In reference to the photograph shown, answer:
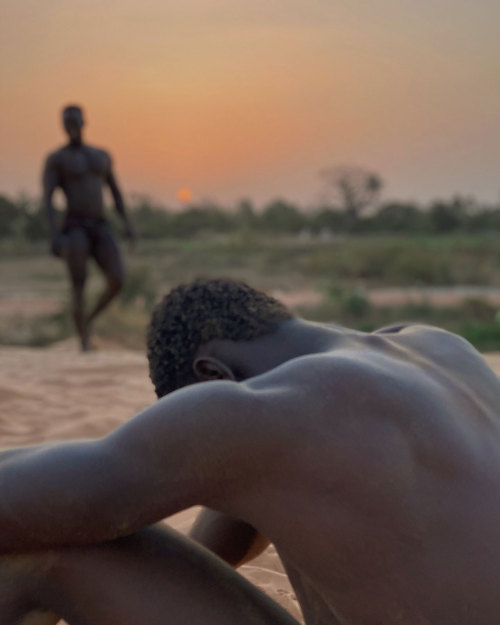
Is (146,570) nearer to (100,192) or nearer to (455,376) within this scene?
(455,376)

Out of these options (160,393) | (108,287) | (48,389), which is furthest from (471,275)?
(160,393)

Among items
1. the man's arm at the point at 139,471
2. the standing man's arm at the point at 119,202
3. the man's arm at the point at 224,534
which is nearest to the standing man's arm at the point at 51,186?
the standing man's arm at the point at 119,202

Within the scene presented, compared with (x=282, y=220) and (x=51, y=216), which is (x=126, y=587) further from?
(x=282, y=220)

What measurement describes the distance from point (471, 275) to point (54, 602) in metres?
21.3

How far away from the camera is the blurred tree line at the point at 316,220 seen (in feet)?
135

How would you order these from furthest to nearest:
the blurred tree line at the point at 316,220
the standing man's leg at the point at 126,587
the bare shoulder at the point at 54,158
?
the blurred tree line at the point at 316,220, the bare shoulder at the point at 54,158, the standing man's leg at the point at 126,587

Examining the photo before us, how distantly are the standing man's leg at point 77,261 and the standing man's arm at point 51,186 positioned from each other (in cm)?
10

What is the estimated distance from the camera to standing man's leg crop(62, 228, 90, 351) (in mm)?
7602

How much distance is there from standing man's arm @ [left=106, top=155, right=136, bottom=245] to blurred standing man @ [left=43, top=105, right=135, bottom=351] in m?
0.20

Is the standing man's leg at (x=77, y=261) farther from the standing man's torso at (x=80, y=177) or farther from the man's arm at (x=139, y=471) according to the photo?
the man's arm at (x=139, y=471)

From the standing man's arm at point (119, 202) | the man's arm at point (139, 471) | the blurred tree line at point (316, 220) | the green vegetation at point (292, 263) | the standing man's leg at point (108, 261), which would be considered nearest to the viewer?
the man's arm at point (139, 471)

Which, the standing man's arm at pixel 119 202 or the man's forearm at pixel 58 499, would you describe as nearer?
the man's forearm at pixel 58 499

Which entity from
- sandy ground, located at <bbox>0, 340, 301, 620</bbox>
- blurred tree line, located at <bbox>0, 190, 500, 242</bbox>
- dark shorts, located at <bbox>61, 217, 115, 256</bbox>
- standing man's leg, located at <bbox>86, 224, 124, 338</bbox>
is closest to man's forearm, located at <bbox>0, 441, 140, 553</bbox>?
sandy ground, located at <bbox>0, 340, 301, 620</bbox>

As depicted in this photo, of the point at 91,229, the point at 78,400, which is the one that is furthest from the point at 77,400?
the point at 91,229
